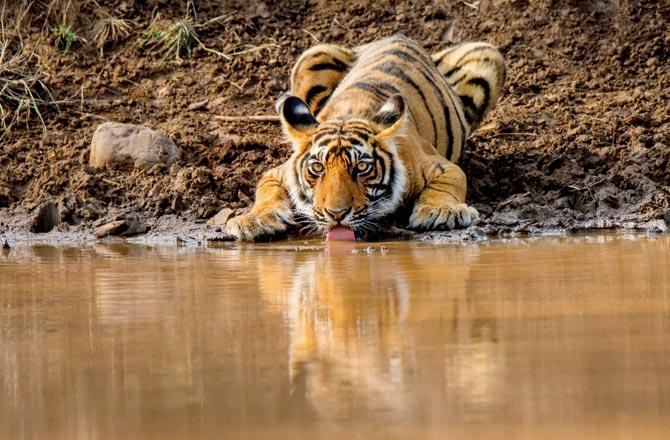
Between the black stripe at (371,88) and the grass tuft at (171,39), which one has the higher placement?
the grass tuft at (171,39)

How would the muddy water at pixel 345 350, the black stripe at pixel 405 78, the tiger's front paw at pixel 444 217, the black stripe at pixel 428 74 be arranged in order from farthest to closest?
the black stripe at pixel 428 74
the black stripe at pixel 405 78
the tiger's front paw at pixel 444 217
the muddy water at pixel 345 350

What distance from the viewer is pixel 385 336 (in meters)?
3.54

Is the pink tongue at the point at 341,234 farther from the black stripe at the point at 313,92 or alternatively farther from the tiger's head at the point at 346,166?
the black stripe at the point at 313,92

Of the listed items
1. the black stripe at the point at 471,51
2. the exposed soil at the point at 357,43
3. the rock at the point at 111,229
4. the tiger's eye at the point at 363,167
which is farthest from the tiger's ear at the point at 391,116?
the black stripe at the point at 471,51

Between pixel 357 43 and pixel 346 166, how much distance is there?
369 centimetres

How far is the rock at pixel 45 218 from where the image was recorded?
7.65m

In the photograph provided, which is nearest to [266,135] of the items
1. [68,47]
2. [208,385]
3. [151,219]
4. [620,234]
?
[151,219]

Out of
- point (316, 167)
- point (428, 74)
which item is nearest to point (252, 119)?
point (428, 74)

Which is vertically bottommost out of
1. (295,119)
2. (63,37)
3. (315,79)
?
(295,119)

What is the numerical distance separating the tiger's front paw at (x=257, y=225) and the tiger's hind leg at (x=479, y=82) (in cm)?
235

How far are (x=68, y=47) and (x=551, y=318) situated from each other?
7.14 m

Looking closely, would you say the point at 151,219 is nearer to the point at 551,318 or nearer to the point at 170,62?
the point at 170,62

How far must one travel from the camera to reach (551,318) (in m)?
3.78

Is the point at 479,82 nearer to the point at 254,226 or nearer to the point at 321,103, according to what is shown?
the point at 321,103
